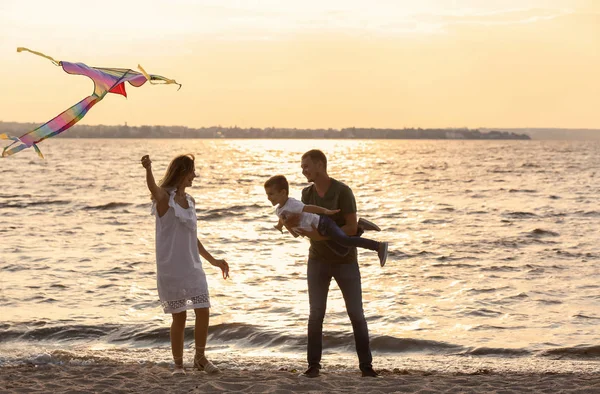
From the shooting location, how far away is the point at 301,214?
6512mm

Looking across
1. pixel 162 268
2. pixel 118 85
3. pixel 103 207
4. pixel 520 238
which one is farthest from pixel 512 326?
pixel 103 207

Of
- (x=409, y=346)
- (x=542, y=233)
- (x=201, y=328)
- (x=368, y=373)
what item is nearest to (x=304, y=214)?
(x=201, y=328)

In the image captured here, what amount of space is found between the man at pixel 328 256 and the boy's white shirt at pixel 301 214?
0.06 meters

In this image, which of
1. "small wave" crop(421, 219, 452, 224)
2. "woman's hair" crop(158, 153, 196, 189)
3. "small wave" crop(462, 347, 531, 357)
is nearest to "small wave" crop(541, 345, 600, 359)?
"small wave" crop(462, 347, 531, 357)

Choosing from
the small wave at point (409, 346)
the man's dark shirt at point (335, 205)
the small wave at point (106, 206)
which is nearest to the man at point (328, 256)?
the man's dark shirt at point (335, 205)

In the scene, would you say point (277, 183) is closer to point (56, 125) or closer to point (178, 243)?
point (178, 243)

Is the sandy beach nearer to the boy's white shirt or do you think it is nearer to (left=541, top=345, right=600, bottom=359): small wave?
the boy's white shirt

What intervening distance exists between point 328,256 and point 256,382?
1267mm

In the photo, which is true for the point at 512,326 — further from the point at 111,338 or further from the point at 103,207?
the point at 103,207

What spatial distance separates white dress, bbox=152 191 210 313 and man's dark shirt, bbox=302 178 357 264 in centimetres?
95

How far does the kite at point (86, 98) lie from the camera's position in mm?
6176

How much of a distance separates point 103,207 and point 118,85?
84.8 ft

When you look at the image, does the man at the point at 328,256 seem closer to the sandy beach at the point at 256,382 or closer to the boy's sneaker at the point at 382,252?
the boy's sneaker at the point at 382,252

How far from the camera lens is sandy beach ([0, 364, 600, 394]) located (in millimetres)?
6633
